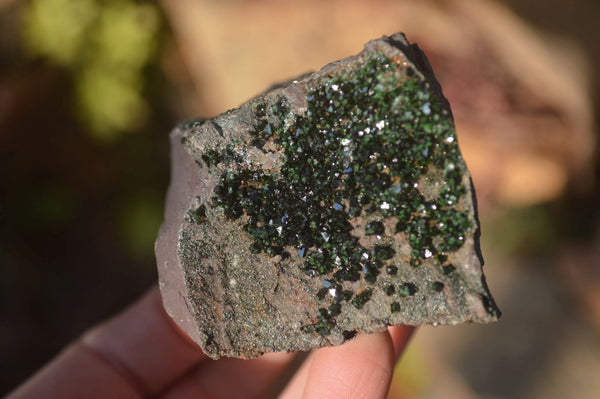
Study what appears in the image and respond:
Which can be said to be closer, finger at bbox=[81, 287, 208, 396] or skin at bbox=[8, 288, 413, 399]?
skin at bbox=[8, 288, 413, 399]

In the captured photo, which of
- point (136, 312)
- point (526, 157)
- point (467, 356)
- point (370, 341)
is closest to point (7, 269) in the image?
point (136, 312)

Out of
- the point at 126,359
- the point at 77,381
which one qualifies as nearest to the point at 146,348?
A: the point at 126,359

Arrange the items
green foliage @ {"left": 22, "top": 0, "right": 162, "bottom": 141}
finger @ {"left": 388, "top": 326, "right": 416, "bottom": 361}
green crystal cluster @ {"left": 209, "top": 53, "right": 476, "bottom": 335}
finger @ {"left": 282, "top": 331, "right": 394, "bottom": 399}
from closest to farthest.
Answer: green crystal cluster @ {"left": 209, "top": 53, "right": 476, "bottom": 335} → finger @ {"left": 282, "top": 331, "right": 394, "bottom": 399} → finger @ {"left": 388, "top": 326, "right": 416, "bottom": 361} → green foliage @ {"left": 22, "top": 0, "right": 162, "bottom": 141}

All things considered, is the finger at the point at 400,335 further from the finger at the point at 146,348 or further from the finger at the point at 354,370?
the finger at the point at 146,348

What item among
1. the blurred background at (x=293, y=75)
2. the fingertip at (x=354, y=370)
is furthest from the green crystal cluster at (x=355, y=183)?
the blurred background at (x=293, y=75)

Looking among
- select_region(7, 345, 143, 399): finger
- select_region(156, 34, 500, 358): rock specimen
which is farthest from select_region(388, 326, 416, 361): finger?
select_region(7, 345, 143, 399): finger

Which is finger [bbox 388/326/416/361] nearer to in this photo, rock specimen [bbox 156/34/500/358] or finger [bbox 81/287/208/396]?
rock specimen [bbox 156/34/500/358]

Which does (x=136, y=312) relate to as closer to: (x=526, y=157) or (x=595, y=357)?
(x=526, y=157)

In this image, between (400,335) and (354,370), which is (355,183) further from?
(400,335)

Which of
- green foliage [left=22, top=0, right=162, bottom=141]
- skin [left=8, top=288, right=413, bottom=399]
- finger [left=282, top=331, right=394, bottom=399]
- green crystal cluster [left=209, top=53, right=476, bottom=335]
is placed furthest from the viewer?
green foliage [left=22, top=0, right=162, bottom=141]
